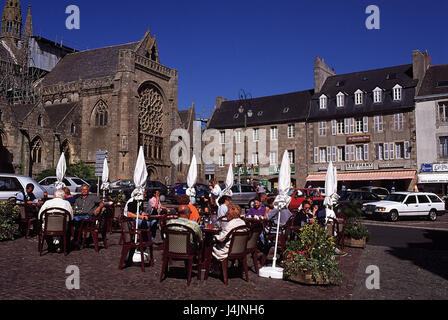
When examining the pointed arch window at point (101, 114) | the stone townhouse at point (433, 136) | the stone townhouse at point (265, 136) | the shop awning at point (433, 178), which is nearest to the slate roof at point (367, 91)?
the stone townhouse at point (433, 136)

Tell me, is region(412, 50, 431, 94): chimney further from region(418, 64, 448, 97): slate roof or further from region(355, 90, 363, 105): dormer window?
region(355, 90, 363, 105): dormer window

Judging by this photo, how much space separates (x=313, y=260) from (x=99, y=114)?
132 feet

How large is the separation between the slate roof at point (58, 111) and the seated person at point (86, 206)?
33248 millimetres

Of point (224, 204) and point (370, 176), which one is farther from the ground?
point (370, 176)

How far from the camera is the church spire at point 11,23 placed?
55.2 m

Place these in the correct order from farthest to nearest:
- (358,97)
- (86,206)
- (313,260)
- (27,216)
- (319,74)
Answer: (319,74) → (358,97) → (27,216) → (86,206) → (313,260)

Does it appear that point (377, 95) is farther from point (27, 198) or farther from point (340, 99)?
point (27, 198)

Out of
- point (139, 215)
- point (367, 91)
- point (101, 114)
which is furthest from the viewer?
point (101, 114)

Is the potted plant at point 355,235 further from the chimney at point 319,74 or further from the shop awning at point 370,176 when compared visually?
the chimney at point 319,74

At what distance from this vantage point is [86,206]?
982cm

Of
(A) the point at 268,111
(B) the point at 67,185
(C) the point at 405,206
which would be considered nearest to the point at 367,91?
(A) the point at 268,111

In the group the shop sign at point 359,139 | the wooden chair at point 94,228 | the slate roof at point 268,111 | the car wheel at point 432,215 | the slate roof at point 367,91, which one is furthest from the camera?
the slate roof at point 268,111

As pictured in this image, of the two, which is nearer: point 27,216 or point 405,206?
point 27,216
